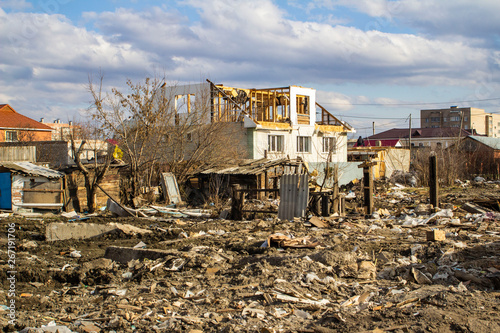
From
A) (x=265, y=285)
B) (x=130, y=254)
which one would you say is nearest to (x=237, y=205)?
(x=130, y=254)

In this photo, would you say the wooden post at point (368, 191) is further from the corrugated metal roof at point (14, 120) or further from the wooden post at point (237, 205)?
the corrugated metal roof at point (14, 120)

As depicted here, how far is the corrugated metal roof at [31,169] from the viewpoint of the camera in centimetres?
1768

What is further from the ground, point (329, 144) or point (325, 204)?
point (329, 144)

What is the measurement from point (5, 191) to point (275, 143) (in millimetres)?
18355

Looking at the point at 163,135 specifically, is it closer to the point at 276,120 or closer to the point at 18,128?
the point at 276,120

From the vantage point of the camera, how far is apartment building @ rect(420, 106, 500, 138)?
107 m

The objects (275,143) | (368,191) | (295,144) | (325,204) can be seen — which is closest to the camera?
(325,204)

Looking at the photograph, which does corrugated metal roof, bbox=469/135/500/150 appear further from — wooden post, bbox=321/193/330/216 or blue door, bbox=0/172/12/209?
blue door, bbox=0/172/12/209

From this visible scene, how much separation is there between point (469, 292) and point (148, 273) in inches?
194

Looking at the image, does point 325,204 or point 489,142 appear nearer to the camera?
point 325,204

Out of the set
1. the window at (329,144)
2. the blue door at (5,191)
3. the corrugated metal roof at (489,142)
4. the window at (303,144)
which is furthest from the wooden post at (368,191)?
the corrugated metal roof at (489,142)

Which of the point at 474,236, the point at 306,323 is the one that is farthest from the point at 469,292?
the point at 474,236

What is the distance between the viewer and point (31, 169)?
18.4 meters

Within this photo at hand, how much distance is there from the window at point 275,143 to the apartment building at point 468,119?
3080 inches
